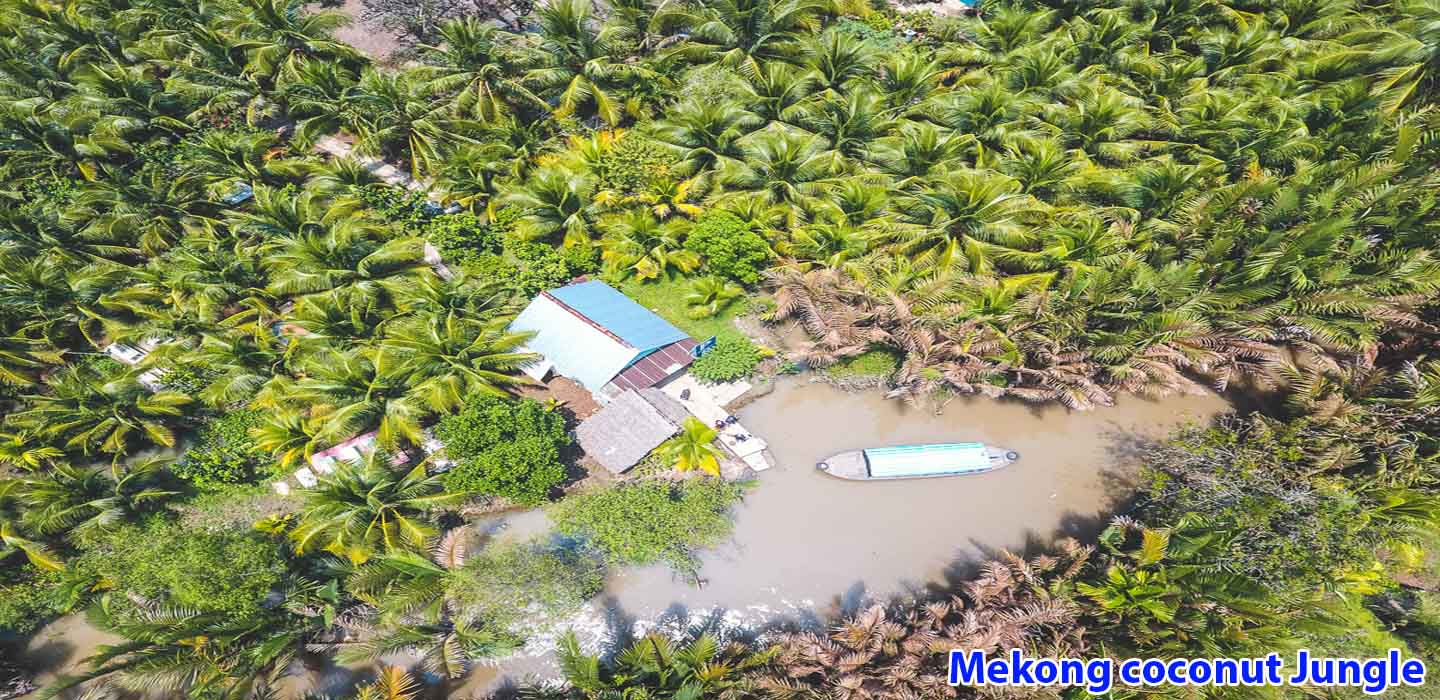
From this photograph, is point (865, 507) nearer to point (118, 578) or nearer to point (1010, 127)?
point (1010, 127)

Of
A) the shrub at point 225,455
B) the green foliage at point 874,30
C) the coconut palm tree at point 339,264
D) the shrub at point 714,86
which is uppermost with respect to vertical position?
the green foliage at point 874,30

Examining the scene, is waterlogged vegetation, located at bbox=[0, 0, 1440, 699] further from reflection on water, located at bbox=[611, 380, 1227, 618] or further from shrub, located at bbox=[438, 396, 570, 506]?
reflection on water, located at bbox=[611, 380, 1227, 618]

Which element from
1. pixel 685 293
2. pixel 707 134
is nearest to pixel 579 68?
pixel 707 134

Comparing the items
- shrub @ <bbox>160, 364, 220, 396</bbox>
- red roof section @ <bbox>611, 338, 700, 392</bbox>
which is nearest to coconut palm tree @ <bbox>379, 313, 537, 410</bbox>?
red roof section @ <bbox>611, 338, 700, 392</bbox>

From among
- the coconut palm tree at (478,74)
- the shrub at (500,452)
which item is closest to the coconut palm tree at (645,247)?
the shrub at (500,452)

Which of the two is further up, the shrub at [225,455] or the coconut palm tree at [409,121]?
the coconut palm tree at [409,121]

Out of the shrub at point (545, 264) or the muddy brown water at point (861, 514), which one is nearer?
the muddy brown water at point (861, 514)

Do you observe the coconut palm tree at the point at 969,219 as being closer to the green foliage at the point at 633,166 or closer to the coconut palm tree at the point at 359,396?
the green foliage at the point at 633,166
